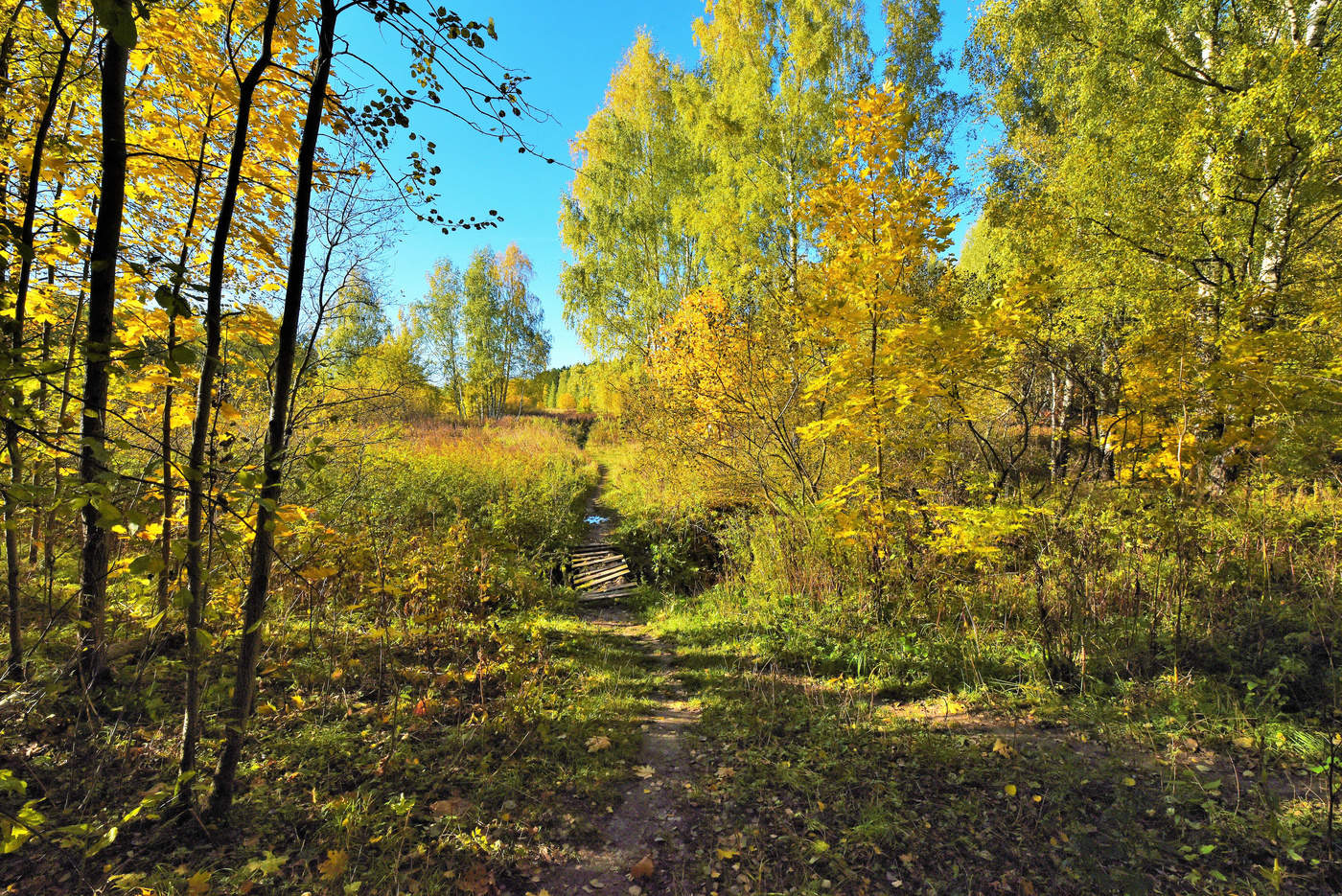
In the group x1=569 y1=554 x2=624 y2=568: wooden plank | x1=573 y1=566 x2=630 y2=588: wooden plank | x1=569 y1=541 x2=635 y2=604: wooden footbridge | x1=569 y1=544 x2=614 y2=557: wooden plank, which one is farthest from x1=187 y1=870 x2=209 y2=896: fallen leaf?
x1=569 y1=544 x2=614 y2=557: wooden plank

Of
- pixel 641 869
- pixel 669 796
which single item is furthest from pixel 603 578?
pixel 641 869

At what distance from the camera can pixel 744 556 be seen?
7.54 meters

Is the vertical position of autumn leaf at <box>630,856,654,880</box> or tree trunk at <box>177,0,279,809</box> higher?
tree trunk at <box>177,0,279,809</box>

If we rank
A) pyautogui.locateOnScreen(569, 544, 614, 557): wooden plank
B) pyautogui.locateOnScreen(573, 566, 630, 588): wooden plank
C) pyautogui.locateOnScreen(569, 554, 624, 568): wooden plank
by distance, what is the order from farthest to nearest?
pyautogui.locateOnScreen(569, 544, 614, 557): wooden plank, pyautogui.locateOnScreen(569, 554, 624, 568): wooden plank, pyautogui.locateOnScreen(573, 566, 630, 588): wooden plank

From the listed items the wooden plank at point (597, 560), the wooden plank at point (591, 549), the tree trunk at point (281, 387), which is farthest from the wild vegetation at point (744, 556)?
the wooden plank at point (591, 549)

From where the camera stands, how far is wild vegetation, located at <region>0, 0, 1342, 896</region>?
237 centimetres

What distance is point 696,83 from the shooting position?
1345 centimetres

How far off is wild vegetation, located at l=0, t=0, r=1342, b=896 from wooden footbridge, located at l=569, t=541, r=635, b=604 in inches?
11.5

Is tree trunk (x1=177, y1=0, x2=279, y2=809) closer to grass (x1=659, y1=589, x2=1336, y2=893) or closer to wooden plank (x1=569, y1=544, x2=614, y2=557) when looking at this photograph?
grass (x1=659, y1=589, x2=1336, y2=893)

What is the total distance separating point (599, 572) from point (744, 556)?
10.3 ft

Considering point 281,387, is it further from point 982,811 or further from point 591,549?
point 591,549

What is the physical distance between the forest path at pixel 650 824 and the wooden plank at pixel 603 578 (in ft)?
13.4

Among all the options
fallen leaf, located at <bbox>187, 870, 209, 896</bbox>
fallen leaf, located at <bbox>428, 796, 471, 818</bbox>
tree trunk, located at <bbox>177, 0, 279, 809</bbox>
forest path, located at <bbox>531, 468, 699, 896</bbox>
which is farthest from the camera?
fallen leaf, located at <bbox>428, 796, 471, 818</bbox>

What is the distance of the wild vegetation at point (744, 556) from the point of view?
237 cm
